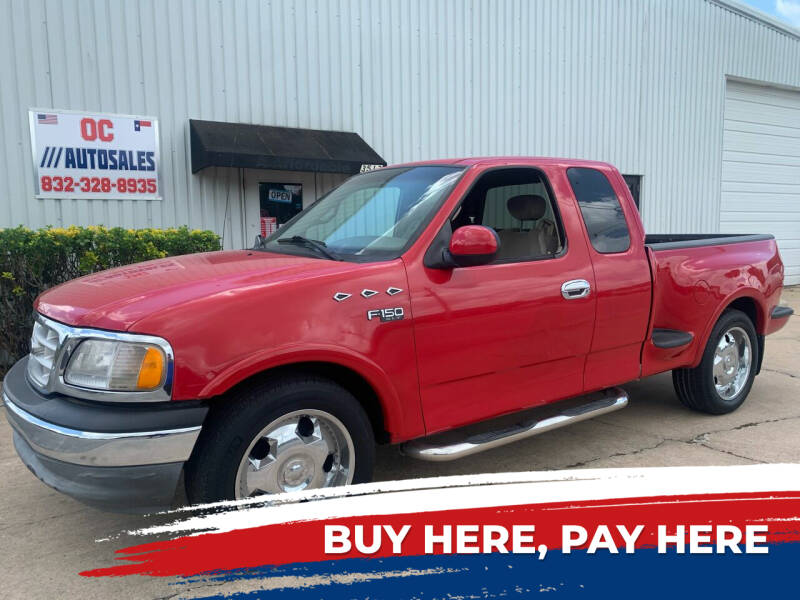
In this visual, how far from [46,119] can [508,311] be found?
6.68 metres

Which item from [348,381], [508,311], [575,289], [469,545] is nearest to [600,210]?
[575,289]

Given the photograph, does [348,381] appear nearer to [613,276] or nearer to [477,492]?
[477,492]

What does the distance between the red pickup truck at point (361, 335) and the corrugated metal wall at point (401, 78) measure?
16.7 ft

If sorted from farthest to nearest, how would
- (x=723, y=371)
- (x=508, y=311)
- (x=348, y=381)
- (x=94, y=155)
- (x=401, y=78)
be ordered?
(x=401, y=78) → (x=94, y=155) → (x=723, y=371) → (x=508, y=311) → (x=348, y=381)

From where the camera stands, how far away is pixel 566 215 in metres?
4.16

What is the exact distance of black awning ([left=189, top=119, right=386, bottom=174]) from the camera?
27.5ft

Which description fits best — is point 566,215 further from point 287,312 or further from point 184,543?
point 184,543

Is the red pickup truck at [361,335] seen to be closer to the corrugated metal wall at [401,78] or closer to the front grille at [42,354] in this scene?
the front grille at [42,354]

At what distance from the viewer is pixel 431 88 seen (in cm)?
1084

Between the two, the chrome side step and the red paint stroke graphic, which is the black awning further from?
the red paint stroke graphic

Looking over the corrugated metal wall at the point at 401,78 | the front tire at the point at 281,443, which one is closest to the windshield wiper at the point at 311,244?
the front tire at the point at 281,443

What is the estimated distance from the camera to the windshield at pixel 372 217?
3549 millimetres

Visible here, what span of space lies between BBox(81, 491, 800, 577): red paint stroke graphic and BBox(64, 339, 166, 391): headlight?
781 mm

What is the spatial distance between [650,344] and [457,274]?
5.98 feet
